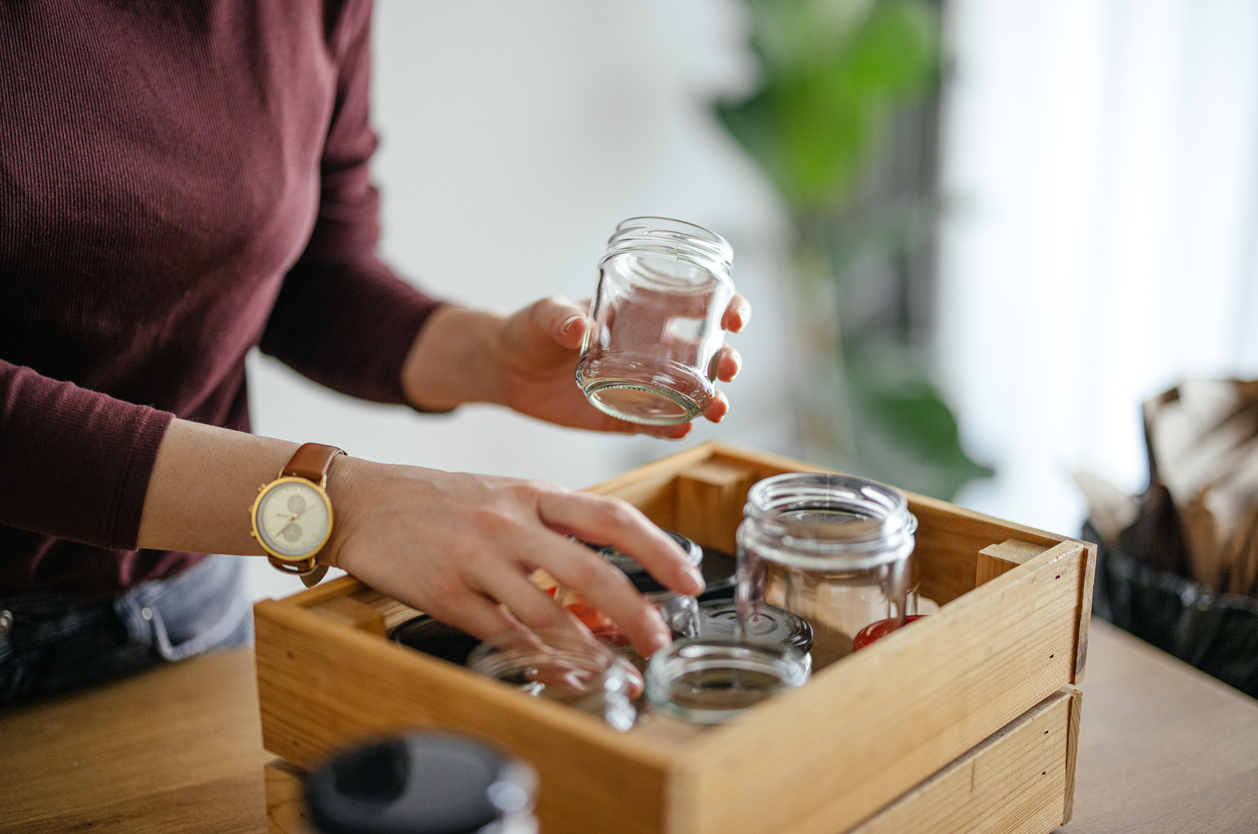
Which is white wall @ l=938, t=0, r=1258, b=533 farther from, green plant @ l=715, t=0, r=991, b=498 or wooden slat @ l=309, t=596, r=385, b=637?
wooden slat @ l=309, t=596, r=385, b=637

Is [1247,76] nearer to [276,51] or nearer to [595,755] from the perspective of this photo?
[276,51]

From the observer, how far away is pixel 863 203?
9.27ft

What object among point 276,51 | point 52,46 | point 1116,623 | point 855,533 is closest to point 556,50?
point 276,51

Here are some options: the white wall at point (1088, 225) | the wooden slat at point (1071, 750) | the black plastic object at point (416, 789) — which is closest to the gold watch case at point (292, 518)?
the black plastic object at point (416, 789)

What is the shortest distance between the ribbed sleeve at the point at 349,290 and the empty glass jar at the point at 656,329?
338mm

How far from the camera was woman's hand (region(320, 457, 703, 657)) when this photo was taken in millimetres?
640

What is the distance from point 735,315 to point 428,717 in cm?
48

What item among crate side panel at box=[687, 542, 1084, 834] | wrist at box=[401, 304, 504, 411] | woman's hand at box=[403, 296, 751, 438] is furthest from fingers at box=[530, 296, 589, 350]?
crate side panel at box=[687, 542, 1084, 834]

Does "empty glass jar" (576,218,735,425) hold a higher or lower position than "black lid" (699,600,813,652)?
higher

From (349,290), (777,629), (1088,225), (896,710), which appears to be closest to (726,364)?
(777,629)

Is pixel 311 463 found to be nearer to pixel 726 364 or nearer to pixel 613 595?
pixel 613 595

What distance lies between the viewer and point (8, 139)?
822mm

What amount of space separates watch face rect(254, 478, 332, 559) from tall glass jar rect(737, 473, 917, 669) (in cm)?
29

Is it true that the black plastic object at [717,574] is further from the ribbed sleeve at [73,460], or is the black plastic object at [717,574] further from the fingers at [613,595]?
the ribbed sleeve at [73,460]
